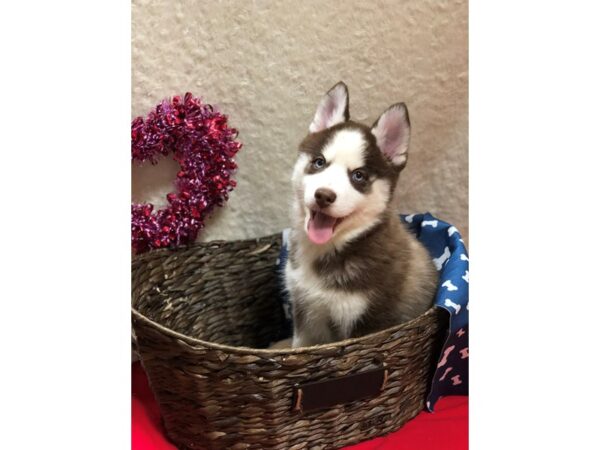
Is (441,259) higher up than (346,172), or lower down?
lower down

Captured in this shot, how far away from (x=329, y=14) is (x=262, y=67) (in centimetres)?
29

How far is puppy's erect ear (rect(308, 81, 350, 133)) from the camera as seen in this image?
162cm

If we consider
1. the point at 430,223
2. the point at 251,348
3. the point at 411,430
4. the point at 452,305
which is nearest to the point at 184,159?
the point at 251,348

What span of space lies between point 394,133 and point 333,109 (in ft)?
0.67

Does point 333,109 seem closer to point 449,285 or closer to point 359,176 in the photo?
point 359,176

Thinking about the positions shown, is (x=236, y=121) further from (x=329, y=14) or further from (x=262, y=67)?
(x=329, y=14)

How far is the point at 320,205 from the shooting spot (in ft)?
4.64

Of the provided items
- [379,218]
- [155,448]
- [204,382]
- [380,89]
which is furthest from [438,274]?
[155,448]

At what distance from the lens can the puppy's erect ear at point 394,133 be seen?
1.54 meters

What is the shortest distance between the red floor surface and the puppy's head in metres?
0.56

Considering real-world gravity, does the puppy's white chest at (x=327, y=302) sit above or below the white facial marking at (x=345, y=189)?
below

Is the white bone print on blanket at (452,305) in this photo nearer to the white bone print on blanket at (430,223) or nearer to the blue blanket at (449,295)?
the blue blanket at (449,295)

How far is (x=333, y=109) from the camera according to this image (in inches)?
65.3

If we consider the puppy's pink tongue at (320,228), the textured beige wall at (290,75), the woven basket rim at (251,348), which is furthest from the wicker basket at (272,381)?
the textured beige wall at (290,75)
